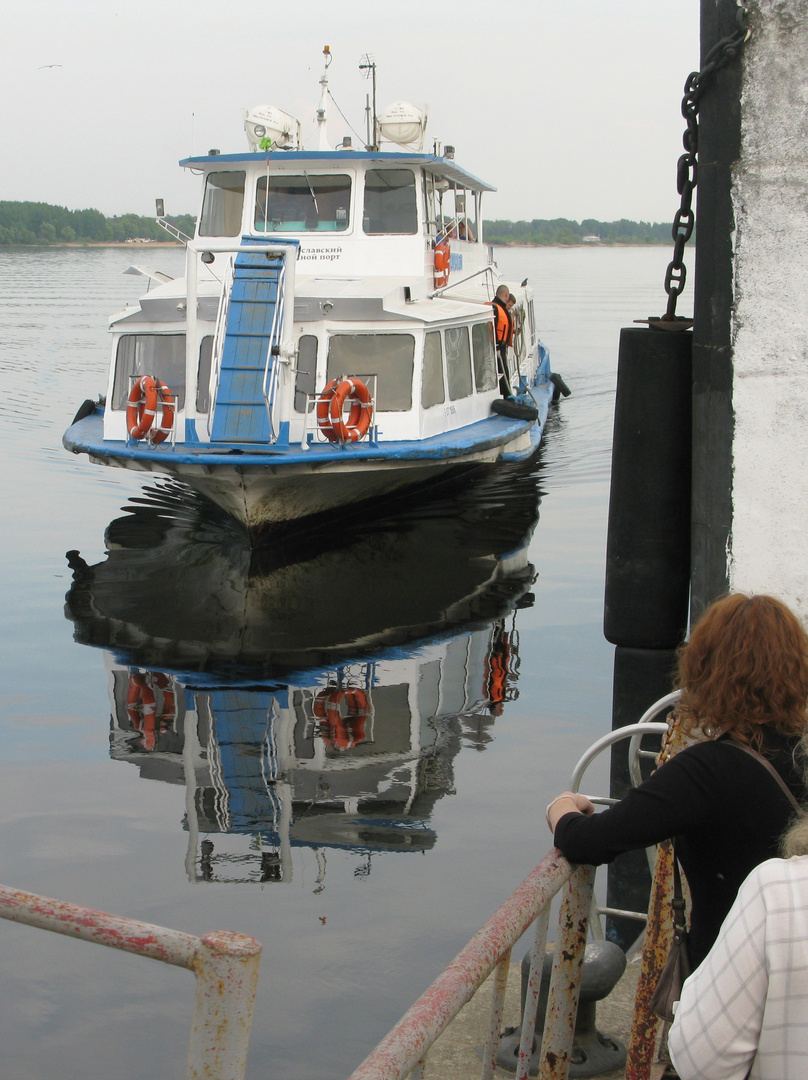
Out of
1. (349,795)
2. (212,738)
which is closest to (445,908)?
(349,795)

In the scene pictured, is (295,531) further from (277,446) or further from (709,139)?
(709,139)

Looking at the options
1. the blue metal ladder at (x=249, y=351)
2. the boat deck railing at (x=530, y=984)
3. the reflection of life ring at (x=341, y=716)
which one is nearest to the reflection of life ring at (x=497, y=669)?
the reflection of life ring at (x=341, y=716)

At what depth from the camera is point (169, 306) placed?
12.9 m

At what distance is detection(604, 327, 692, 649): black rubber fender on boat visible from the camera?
425cm

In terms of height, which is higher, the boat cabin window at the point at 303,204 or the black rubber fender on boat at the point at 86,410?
the boat cabin window at the point at 303,204

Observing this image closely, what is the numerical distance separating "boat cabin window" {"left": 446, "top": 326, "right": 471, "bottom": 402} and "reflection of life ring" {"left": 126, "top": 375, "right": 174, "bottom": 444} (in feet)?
11.3

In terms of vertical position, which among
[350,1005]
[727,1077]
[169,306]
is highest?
[169,306]

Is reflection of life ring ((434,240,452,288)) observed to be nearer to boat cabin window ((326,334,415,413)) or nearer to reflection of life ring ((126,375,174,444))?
boat cabin window ((326,334,415,413))

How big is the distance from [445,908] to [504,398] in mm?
10686

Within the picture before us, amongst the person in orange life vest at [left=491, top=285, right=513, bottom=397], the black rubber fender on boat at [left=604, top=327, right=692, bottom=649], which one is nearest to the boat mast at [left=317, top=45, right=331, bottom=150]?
the person in orange life vest at [left=491, top=285, right=513, bottom=397]

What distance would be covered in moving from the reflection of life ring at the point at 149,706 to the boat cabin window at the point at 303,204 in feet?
24.4

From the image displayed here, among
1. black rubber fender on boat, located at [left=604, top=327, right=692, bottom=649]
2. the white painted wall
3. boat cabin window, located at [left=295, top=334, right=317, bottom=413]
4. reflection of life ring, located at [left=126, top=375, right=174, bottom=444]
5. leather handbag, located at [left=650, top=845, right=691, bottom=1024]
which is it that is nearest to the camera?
leather handbag, located at [left=650, top=845, right=691, bottom=1024]

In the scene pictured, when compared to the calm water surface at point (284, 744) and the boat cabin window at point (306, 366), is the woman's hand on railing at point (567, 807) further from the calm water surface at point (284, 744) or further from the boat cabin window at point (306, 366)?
the boat cabin window at point (306, 366)

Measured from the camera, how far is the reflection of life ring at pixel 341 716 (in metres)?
7.88
